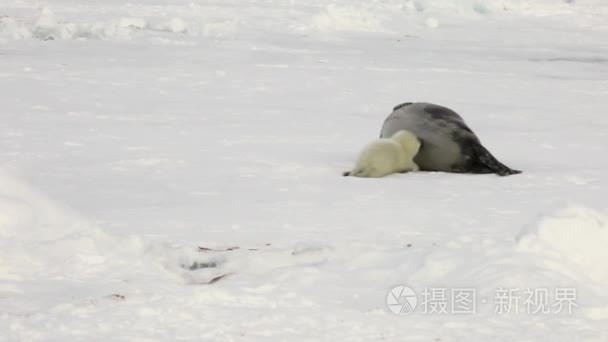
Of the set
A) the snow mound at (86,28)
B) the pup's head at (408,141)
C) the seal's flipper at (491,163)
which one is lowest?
the snow mound at (86,28)

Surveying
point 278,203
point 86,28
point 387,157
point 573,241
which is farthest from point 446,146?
point 86,28

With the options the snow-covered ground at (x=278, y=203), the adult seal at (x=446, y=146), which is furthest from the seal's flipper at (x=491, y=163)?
the snow-covered ground at (x=278, y=203)

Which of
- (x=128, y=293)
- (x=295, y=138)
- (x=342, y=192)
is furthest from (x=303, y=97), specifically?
(x=128, y=293)

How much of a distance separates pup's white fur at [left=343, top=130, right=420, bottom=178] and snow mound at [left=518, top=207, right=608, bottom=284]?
1727mm

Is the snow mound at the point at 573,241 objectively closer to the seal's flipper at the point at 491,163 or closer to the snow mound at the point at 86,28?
the seal's flipper at the point at 491,163

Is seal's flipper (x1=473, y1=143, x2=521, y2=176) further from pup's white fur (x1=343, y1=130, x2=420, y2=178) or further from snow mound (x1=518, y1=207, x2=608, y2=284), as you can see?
snow mound (x1=518, y1=207, x2=608, y2=284)

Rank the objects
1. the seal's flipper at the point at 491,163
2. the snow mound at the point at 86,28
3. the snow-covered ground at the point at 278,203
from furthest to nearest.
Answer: the snow mound at the point at 86,28 < the seal's flipper at the point at 491,163 < the snow-covered ground at the point at 278,203

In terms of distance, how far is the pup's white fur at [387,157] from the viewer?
4965 millimetres

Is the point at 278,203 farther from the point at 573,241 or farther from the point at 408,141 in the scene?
the point at 573,241

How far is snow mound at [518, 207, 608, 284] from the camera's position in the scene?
10.2ft

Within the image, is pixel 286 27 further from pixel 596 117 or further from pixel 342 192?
pixel 342 192

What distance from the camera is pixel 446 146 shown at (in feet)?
17.2

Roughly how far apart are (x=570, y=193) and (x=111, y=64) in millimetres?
5444

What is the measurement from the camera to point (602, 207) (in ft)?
14.1
